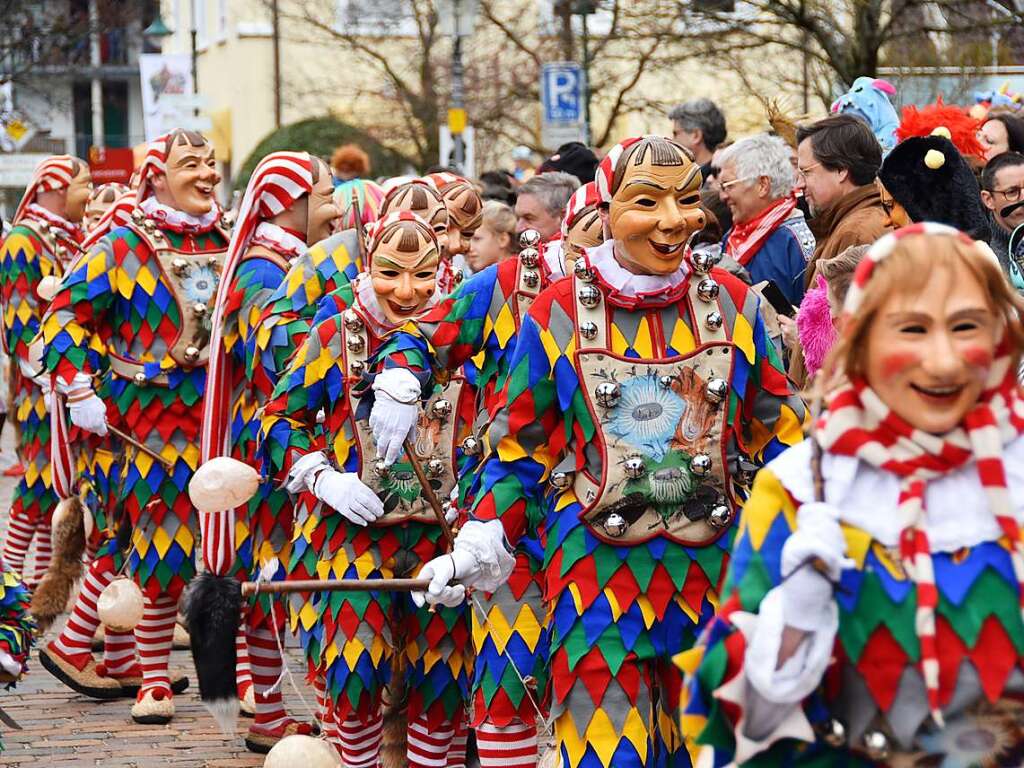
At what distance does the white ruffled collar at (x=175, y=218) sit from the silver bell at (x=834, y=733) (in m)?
5.14

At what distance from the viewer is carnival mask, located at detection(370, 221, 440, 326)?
6066 millimetres

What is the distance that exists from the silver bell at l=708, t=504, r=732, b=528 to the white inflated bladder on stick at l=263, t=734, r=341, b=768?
1.29 metres

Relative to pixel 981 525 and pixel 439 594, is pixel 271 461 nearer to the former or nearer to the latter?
pixel 439 594

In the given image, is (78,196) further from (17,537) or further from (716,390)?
Answer: (716,390)

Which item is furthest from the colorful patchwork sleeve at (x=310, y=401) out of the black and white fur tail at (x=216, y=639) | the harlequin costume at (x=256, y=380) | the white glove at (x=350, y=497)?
the harlequin costume at (x=256, y=380)

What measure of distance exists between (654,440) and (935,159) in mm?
1379

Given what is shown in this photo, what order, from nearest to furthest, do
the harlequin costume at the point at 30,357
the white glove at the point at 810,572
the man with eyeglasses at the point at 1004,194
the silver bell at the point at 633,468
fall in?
the white glove at the point at 810,572
the silver bell at the point at 633,468
the man with eyeglasses at the point at 1004,194
the harlequin costume at the point at 30,357

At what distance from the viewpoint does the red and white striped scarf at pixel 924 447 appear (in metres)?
3.29

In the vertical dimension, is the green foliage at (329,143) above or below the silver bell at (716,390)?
below

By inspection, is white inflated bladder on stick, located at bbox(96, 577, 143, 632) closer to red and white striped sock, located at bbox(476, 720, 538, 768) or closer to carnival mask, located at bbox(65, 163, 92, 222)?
red and white striped sock, located at bbox(476, 720, 538, 768)

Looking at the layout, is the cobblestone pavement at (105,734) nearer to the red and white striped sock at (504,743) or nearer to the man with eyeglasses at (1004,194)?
the red and white striped sock at (504,743)

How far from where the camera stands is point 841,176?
6.55 m

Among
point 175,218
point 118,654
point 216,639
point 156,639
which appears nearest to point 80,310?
point 175,218

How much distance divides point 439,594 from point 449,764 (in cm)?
184
